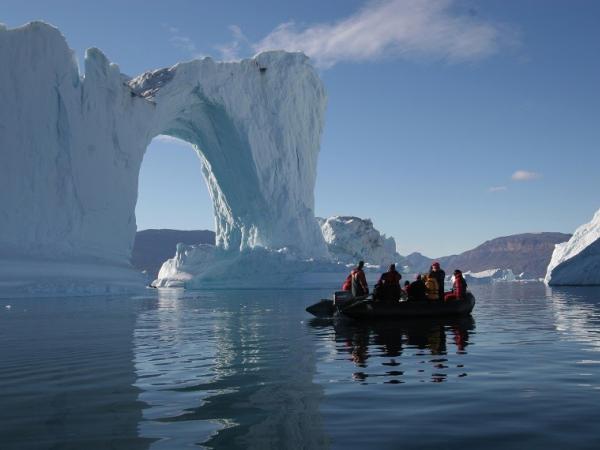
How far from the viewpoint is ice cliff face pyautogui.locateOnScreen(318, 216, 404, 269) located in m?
69.4

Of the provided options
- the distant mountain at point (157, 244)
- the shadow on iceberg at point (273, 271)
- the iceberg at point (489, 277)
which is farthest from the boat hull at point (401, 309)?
the distant mountain at point (157, 244)

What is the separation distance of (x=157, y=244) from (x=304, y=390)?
162 metres

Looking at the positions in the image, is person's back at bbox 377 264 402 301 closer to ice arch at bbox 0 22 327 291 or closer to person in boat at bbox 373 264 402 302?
person in boat at bbox 373 264 402 302

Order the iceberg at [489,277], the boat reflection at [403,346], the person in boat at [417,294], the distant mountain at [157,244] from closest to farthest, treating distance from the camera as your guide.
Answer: the boat reflection at [403,346]
the person in boat at [417,294]
the iceberg at [489,277]
the distant mountain at [157,244]

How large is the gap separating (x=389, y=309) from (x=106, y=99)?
2534cm

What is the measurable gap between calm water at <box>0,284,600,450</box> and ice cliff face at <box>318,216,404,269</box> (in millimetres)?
57311

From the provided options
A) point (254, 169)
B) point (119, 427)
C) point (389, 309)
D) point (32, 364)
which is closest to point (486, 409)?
point (119, 427)

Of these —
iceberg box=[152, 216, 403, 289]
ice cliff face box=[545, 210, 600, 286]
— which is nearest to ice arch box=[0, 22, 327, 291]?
iceberg box=[152, 216, 403, 289]

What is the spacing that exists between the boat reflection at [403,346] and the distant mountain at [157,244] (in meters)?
140

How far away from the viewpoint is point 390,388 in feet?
18.7

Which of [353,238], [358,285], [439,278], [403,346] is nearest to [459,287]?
[439,278]

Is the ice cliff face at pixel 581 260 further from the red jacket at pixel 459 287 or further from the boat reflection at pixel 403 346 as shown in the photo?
the boat reflection at pixel 403 346

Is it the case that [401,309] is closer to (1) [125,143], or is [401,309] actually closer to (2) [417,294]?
(2) [417,294]

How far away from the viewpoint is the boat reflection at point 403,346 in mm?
6574
